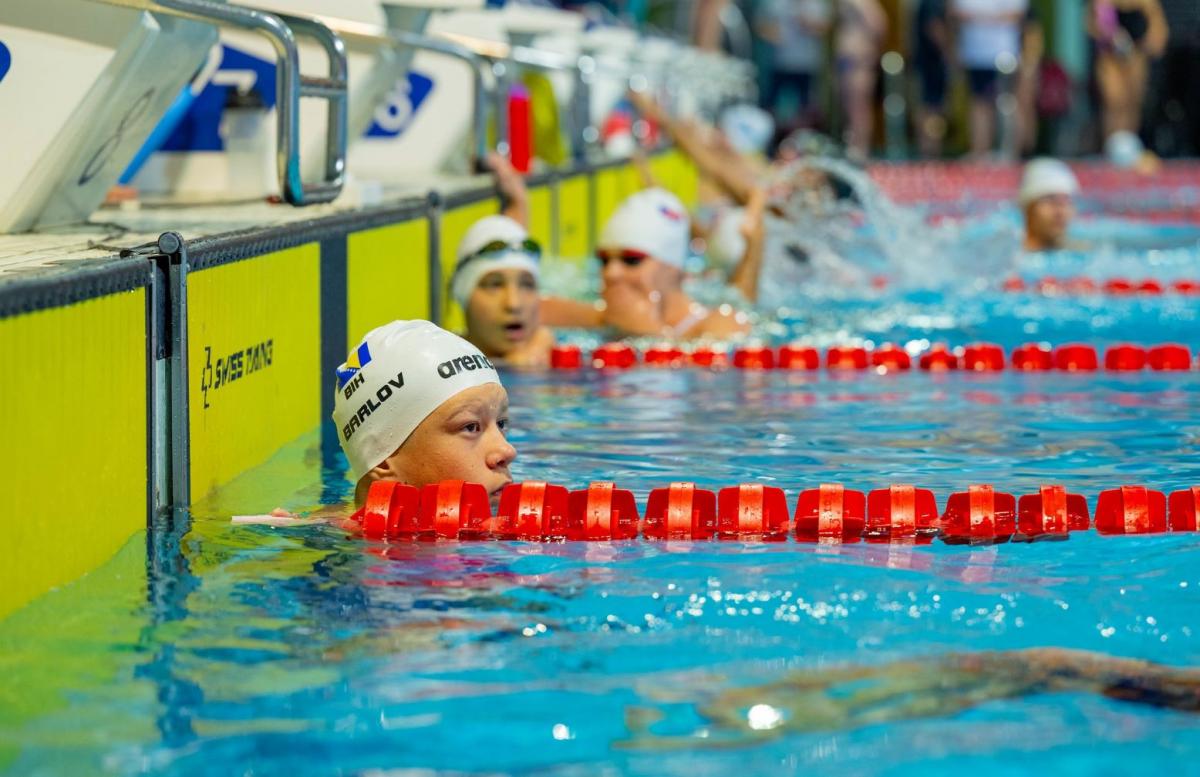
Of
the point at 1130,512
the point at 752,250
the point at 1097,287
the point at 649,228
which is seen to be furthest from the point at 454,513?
the point at 1097,287

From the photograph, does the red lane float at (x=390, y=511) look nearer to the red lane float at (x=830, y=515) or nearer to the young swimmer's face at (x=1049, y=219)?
the red lane float at (x=830, y=515)

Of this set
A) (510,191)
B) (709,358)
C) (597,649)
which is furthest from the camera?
(510,191)

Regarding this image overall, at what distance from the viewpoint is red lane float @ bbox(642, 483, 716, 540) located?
356 centimetres

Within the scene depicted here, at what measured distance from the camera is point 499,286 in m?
5.89

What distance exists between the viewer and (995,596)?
307 cm

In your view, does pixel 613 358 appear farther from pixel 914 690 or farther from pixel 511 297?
pixel 914 690

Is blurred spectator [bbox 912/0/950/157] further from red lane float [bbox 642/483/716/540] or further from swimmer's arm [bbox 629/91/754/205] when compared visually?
red lane float [bbox 642/483/716/540]

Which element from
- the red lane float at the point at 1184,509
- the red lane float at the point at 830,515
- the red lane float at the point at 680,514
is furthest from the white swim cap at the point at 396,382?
the red lane float at the point at 1184,509

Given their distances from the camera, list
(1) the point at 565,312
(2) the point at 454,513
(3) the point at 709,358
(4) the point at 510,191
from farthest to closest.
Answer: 1. (4) the point at 510,191
2. (1) the point at 565,312
3. (3) the point at 709,358
4. (2) the point at 454,513

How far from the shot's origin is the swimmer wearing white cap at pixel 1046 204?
32.5 feet

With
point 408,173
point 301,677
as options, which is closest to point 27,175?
point 301,677

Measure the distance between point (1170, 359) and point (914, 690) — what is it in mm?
3765

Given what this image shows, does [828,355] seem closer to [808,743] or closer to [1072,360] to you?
[1072,360]

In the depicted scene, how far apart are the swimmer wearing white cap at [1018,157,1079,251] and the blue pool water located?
223 inches
